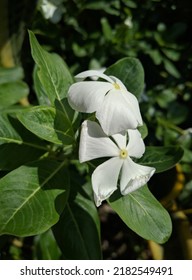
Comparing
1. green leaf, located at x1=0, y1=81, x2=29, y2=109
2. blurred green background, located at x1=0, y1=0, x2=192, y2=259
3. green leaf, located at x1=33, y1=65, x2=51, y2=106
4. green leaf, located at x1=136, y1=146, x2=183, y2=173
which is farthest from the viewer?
blurred green background, located at x1=0, y1=0, x2=192, y2=259

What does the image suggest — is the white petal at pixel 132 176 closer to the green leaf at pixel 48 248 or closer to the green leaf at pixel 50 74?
the green leaf at pixel 50 74

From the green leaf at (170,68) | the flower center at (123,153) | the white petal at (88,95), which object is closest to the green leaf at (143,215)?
the flower center at (123,153)

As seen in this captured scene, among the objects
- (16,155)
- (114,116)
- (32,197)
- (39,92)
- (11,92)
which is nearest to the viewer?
(114,116)

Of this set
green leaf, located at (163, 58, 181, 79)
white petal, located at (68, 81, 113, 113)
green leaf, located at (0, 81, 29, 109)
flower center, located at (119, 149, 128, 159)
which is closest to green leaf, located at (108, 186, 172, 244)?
flower center, located at (119, 149, 128, 159)

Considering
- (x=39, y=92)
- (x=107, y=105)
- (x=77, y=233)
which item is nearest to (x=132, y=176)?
(x=107, y=105)

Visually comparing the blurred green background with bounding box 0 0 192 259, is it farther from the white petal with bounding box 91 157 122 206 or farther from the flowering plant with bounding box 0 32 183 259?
the white petal with bounding box 91 157 122 206

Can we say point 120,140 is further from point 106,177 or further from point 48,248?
point 48,248

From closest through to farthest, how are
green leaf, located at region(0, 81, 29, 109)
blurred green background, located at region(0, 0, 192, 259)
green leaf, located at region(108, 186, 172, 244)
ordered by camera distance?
green leaf, located at region(108, 186, 172, 244)
green leaf, located at region(0, 81, 29, 109)
blurred green background, located at region(0, 0, 192, 259)

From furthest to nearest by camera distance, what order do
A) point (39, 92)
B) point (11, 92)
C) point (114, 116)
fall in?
point (11, 92), point (39, 92), point (114, 116)
